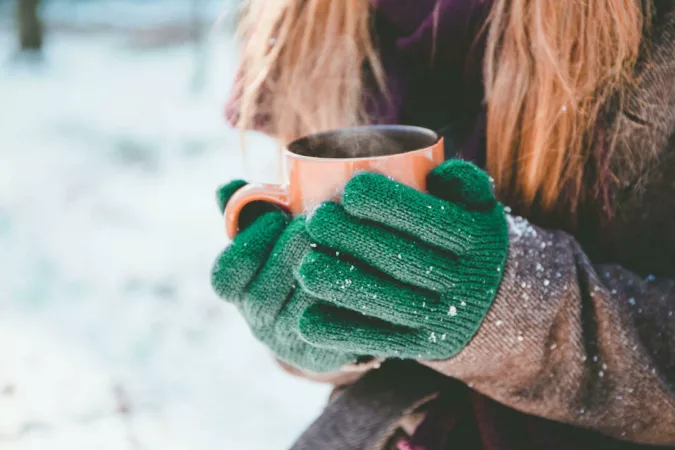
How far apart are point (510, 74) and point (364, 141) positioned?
0.25 meters

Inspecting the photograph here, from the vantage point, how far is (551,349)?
767mm

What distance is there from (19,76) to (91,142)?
2.63 meters

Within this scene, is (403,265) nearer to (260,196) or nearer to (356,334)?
(356,334)

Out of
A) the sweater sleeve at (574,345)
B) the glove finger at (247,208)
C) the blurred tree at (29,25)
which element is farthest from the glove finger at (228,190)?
the blurred tree at (29,25)

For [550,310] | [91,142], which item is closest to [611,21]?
[550,310]

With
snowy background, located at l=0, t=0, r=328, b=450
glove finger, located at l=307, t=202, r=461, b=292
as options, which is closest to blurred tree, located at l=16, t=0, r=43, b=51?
snowy background, located at l=0, t=0, r=328, b=450

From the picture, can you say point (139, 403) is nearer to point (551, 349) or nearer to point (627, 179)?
point (551, 349)

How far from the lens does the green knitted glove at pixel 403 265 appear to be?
0.64 meters

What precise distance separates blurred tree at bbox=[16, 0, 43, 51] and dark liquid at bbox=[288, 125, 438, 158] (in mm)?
6808

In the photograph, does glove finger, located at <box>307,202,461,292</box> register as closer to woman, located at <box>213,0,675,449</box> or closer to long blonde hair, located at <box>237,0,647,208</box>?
woman, located at <box>213,0,675,449</box>

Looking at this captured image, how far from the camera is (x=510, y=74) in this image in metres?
0.86

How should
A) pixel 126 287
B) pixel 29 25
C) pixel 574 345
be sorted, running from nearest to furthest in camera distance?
pixel 574 345
pixel 126 287
pixel 29 25

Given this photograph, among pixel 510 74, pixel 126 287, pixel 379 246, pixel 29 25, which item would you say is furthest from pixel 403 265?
pixel 29 25

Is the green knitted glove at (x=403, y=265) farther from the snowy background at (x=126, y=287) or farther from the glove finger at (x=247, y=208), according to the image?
the snowy background at (x=126, y=287)
